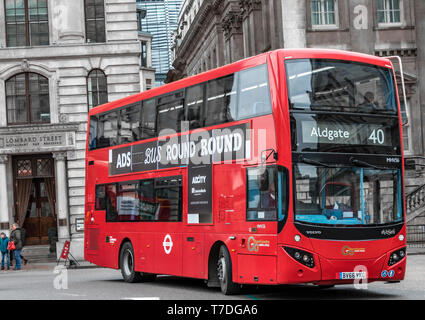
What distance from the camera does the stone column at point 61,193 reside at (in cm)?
3862

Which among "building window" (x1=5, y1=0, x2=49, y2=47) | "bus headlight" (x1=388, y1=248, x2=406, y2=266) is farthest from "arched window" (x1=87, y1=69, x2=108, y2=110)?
"bus headlight" (x1=388, y1=248, x2=406, y2=266)

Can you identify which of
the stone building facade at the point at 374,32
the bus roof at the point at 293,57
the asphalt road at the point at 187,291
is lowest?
the asphalt road at the point at 187,291

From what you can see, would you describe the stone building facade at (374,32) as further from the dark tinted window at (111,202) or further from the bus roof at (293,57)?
the bus roof at (293,57)

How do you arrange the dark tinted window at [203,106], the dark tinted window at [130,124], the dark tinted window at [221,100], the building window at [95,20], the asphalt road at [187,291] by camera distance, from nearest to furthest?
the dark tinted window at [203,106] → the asphalt road at [187,291] → the dark tinted window at [221,100] → the dark tinted window at [130,124] → the building window at [95,20]

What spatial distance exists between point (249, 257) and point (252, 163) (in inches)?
66.6

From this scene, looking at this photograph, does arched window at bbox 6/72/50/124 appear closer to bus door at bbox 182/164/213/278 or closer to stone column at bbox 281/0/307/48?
stone column at bbox 281/0/307/48

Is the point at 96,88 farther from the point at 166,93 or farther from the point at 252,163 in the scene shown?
the point at 252,163

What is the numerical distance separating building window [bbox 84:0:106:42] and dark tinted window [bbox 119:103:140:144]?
18724 mm

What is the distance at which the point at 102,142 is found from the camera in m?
23.2

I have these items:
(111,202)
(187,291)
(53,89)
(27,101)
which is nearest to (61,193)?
(27,101)

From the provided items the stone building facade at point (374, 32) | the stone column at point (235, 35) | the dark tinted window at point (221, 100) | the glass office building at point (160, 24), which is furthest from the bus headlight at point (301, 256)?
the glass office building at point (160, 24)

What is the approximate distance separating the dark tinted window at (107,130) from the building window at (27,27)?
17691mm

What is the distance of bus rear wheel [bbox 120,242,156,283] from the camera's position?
21.8 m
